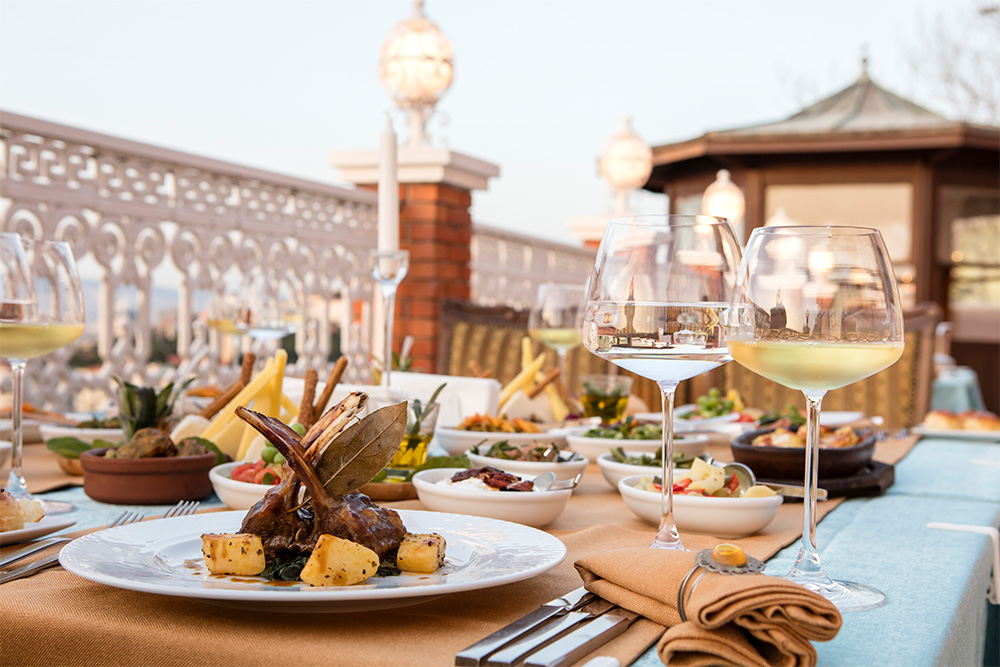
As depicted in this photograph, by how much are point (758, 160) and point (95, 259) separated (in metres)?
11.1

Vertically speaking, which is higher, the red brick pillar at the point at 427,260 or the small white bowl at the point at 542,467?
the red brick pillar at the point at 427,260

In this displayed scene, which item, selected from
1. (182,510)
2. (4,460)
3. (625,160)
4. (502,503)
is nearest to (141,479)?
(182,510)

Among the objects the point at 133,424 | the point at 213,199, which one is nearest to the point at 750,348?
the point at 133,424

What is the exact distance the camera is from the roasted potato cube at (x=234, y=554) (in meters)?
0.74

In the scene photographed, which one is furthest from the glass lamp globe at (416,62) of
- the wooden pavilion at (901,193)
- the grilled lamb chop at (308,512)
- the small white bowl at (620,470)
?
the wooden pavilion at (901,193)

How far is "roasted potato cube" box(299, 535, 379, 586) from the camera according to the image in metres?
0.71

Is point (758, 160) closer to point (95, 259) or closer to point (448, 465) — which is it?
point (95, 259)

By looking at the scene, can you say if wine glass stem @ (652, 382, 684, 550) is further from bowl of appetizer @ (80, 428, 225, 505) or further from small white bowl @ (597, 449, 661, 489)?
bowl of appetizer @ (80, 428, 225, 505)

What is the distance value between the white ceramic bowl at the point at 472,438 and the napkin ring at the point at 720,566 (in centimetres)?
85

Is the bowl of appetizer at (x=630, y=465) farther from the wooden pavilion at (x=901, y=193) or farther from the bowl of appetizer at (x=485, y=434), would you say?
the wooden pavilion at (x=901, y=193)

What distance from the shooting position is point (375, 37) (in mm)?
13641

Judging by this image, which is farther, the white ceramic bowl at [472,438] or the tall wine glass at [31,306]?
the white ceramic bowl at [472,438]

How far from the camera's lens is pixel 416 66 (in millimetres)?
5250

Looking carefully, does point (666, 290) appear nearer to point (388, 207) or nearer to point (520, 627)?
point (520, 627)
